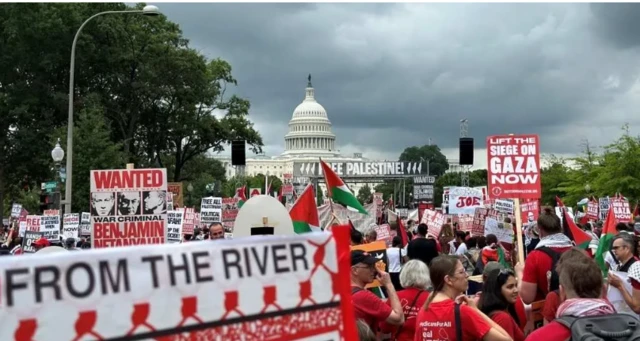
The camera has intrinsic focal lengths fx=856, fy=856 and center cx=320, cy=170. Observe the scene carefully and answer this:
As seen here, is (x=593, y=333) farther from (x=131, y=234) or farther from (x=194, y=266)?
(x=131, y=234)

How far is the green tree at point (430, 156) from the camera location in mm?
170900

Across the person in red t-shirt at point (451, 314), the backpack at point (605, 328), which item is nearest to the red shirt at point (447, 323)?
the person in red t-shirt at point (451, 314)

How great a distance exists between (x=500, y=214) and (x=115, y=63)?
31.4 m

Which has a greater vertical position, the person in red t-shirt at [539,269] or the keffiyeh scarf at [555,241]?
the keffiyeh scarf at [555,241]

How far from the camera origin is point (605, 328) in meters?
3.92

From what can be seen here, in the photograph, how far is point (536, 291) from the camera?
6.60 m

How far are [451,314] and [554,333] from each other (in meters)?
0.94

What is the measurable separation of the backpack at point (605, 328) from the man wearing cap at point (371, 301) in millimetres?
1945

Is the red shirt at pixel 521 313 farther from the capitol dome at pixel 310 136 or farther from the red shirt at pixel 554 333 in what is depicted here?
the capitol dome at pixel 310 136

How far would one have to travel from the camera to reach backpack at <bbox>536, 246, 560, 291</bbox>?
6.33 meters

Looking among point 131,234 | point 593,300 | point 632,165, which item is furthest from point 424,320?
point 632,165

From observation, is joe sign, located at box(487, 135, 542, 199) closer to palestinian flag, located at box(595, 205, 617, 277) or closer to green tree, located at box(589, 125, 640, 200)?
palestinian flag, located at box(595, 205, 617, 277)

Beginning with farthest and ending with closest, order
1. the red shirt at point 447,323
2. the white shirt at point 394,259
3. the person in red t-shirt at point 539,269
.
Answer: the white shirt at point 394,259 → the person in red t-shirt at point 539,269 → the red shirt at point 447,323

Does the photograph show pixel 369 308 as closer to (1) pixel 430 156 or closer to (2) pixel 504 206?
(2) pixel 504 206
